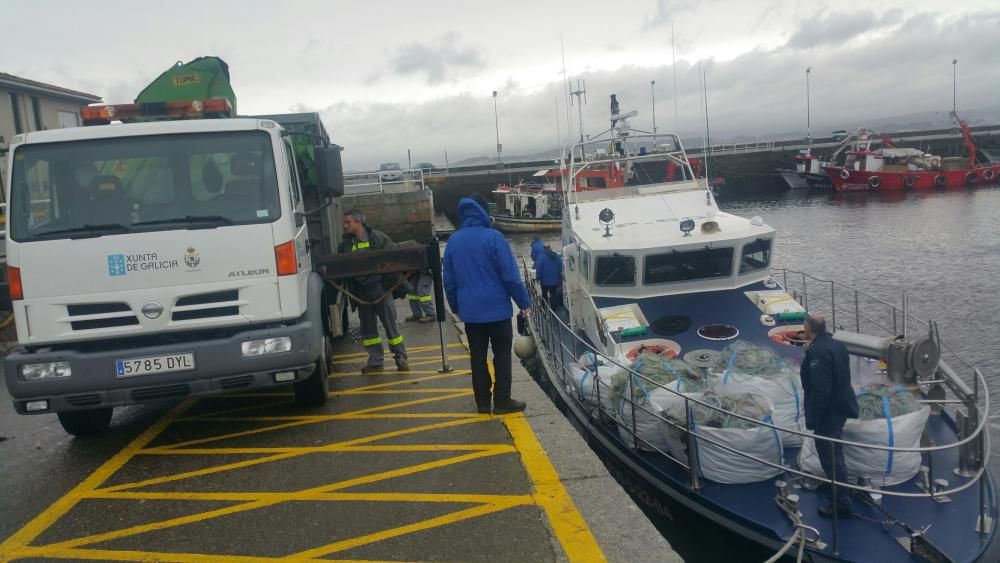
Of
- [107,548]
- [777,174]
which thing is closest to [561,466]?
[107,548]

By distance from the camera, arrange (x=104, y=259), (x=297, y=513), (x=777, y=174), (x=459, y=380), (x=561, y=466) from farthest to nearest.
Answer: (x=777, y=174)
(x=459, y=380)
(x=104, y=259)
(x=561, y=466)
(x=297, y=513)

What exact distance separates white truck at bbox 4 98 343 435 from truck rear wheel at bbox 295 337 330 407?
0.75 metres

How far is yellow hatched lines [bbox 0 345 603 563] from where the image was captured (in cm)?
384

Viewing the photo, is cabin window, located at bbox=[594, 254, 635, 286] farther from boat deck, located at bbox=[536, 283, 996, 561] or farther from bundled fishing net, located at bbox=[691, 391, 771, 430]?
bundled fishing net, located at bbox=[691, 391, 771, 430]

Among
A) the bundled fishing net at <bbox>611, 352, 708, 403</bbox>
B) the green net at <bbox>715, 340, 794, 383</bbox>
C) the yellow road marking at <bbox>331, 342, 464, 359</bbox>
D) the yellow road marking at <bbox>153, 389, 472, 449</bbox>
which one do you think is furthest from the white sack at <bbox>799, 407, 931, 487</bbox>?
the yellow road marking at <bbox>331, 342, 464, 359</bbox>

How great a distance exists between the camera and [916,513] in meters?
5.16

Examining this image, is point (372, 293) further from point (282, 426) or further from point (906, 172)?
point (906, 172)

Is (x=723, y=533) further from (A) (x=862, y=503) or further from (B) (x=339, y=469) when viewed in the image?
(B) (x=339, y=469)

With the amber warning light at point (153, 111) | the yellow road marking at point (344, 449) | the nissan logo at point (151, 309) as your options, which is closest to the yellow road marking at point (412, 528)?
the yellow road marking at point (344, 449)

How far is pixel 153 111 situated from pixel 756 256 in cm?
662

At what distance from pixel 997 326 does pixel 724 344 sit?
32.1 ft

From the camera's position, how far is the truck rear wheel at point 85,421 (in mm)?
5816

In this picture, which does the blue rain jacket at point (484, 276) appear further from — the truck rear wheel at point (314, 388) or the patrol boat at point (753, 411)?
the truck rear wheel at point (314, 388)

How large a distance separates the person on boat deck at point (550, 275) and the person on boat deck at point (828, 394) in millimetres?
6223
